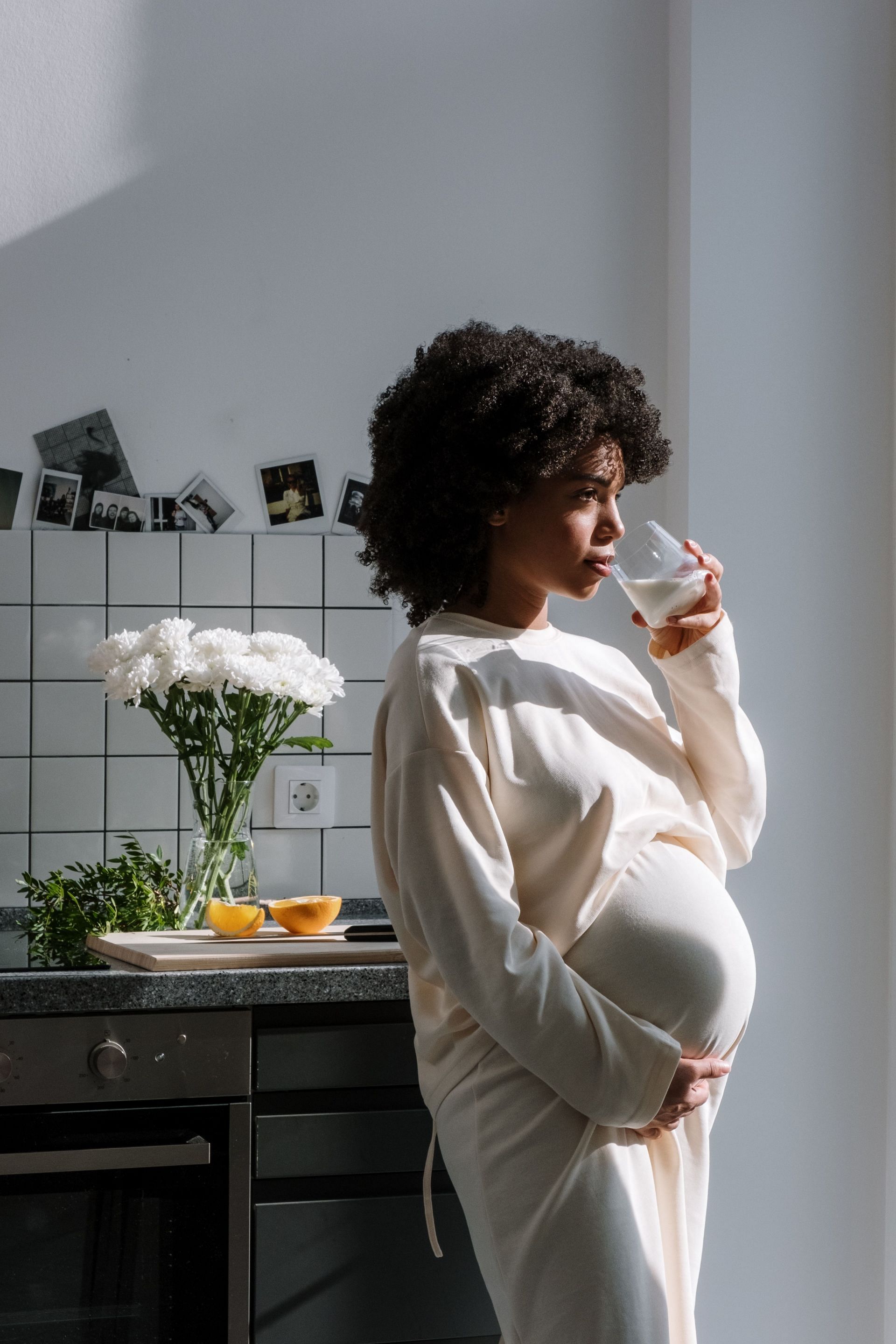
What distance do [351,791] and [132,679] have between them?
A: 1.69 ft

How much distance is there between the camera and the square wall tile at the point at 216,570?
1926 millimetres

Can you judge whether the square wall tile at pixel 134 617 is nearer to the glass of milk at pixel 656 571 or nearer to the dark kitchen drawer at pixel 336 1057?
the dark kitchen drawer at pixel 336 1057

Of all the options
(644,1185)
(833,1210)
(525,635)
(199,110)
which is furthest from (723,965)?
(199,110)

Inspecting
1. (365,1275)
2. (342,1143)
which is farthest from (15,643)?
(365,1275)

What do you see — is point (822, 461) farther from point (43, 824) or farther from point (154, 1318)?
point (154, 1318)

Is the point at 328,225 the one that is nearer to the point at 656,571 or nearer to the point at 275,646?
the point at 275,646

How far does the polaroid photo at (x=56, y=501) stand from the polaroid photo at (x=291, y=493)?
31 centimetres

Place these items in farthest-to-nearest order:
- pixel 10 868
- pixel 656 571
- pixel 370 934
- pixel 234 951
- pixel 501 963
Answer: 1. pixel 10 868
2. pixel 370 934
3. pixel 234 951
4. pixel 656 571
5. pixel 501 963

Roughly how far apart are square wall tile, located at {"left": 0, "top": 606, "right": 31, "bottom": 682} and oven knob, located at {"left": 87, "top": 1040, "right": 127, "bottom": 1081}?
75 cm

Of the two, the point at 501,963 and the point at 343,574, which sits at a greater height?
the point at 343,574

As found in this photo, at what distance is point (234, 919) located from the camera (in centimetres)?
151

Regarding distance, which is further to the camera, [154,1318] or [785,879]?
[785,879]

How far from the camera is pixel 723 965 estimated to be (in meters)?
1.09

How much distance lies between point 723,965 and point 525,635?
386mm
